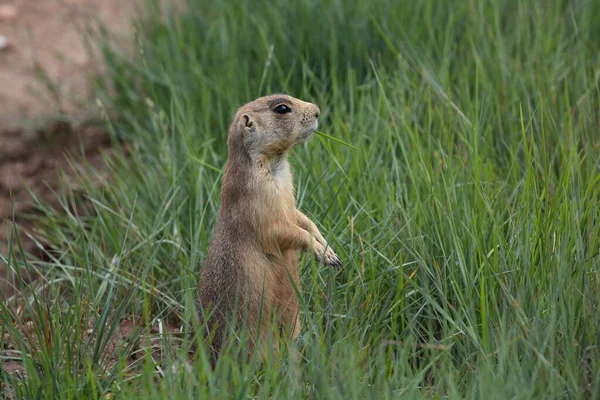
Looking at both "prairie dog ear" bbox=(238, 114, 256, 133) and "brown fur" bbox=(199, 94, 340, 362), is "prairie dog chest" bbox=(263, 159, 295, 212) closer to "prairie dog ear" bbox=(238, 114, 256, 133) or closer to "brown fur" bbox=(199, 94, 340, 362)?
"brown fur" bbox=(199, 94, 340, 362)

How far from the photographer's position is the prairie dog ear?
127 inches

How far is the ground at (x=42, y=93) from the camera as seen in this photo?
203 inches

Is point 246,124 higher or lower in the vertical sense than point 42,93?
higher

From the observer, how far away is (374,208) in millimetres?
3650

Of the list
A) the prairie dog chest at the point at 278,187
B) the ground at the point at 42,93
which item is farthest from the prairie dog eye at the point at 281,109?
→ the ground at the point at 42,93

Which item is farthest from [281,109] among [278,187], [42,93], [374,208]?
[42,93]

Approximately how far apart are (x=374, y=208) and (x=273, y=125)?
0.64 m

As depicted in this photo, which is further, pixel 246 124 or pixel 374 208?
pixel 374 208

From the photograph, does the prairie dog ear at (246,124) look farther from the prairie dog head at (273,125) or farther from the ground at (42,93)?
the ground at (42,93)

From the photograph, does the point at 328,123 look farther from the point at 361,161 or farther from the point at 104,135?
the point at 104,135

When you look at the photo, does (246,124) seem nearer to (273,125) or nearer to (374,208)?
(273,125)

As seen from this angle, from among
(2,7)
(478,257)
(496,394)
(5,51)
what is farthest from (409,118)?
(2,7)

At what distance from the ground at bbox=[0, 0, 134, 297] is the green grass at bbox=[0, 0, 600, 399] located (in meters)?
0.28

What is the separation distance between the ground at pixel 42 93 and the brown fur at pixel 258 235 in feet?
5.37
